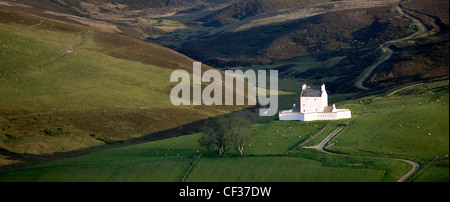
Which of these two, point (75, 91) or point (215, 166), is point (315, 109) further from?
point (75, 91)

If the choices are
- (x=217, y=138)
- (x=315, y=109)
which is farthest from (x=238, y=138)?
(x=315, y=109)

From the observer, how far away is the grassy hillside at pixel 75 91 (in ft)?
212

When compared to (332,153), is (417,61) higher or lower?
higher

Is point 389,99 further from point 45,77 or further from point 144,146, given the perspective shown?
point 45,77

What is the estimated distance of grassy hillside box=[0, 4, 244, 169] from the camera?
64.8 m

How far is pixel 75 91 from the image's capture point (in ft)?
270

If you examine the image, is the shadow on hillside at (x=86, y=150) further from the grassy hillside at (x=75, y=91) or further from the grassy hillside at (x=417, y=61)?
the grassy hillside at (x=417, y=61)

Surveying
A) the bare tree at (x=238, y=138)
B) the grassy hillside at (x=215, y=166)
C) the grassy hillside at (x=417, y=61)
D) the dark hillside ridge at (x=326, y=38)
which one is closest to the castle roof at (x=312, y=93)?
the grassy hillside at (x=215, y=166)

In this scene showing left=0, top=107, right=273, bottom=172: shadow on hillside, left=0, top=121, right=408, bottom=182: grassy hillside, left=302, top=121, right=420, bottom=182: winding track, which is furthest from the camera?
left=0, top=107, right=273, bottom=172: shadow on hillside

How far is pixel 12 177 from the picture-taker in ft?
157

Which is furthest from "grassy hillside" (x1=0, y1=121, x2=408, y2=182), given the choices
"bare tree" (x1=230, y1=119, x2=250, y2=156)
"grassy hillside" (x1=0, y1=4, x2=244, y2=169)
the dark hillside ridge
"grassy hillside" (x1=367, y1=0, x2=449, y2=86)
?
the dark hillside ridge

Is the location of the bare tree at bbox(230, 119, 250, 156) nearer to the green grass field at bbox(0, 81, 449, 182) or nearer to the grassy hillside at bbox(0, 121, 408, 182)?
the green grass field at bbox(0, 81, 449, 182)

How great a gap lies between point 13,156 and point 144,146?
1549 cm

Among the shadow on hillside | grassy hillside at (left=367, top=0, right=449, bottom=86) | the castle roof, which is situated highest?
grassy hillside at (left=367, top=0, right=449, bottom=86)
